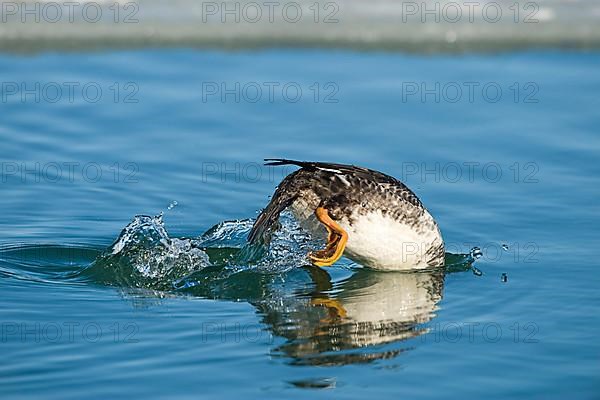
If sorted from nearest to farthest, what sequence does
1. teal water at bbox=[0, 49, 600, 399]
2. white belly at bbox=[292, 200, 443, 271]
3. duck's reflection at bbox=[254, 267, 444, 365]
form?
teal water at bbox=[0, 49, 600, 399], duck's reflection at bbox=[254, 267, 444, 365], white belly at bbox=[292, 200, 443, 271]

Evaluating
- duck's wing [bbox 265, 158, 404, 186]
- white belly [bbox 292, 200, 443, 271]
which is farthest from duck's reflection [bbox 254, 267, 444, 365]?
duck's wing [bbox 265, 158, 404, 186]

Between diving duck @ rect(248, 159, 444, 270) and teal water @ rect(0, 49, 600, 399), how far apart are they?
0.26 metres

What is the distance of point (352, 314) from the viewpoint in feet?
22.6

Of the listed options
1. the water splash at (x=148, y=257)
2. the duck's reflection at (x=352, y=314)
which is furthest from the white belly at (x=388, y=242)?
the water splash at (x=148, y=257)

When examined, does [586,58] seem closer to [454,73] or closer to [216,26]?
[454,73]

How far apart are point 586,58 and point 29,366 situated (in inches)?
335

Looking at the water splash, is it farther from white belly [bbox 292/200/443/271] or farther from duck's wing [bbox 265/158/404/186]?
duck's wing [bbox 265/158/404/186]

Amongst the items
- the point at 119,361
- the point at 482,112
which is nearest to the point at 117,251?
the point at 119,361

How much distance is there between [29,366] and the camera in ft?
19.5

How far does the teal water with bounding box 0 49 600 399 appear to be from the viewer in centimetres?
602

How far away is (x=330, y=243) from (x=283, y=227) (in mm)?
778

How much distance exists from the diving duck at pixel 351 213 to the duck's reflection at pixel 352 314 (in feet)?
0.65

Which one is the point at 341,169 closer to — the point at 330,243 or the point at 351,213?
the point at 351,213

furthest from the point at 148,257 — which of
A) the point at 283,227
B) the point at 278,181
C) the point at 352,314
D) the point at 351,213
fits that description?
the point at 278,181
